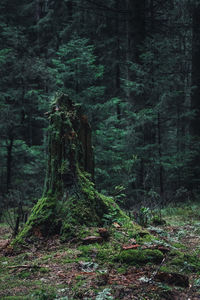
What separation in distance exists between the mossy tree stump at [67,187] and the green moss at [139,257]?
1.18 m

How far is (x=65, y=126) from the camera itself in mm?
6004

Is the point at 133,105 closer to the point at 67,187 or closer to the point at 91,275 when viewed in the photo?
the point at 67,187

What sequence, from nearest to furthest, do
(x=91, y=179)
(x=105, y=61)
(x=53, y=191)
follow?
(x=53, y=191), (x=91, y=179), (x=105, y=61)

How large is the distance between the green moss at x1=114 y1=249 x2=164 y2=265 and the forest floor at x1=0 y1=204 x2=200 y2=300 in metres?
0.05

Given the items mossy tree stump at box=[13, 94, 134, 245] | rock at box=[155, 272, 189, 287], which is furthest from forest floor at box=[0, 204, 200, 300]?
mossy tree stump at box=[13, 94, 134, 245]

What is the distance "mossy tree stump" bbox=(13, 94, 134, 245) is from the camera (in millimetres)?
5230

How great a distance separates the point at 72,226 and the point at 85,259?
3.37ft

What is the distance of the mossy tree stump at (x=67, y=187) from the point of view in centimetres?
523

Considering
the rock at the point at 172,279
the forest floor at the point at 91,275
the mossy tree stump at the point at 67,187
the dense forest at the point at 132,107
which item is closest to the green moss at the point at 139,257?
the forest floor at the point at 91,275

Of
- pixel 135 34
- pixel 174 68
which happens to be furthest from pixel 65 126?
pixel 135 34

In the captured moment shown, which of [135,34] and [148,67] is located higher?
[135,34]

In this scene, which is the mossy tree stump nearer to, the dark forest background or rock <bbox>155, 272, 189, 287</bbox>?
rock <bbox>155, 272, 189, 287</bbox>

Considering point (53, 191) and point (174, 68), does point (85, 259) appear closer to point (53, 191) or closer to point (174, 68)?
point (53, 191)

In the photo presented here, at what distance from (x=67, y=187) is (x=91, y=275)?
2346mm
